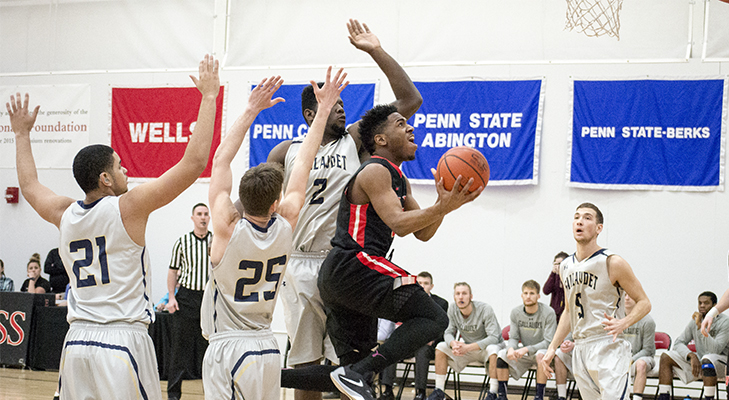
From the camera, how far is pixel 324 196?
4.81 metres

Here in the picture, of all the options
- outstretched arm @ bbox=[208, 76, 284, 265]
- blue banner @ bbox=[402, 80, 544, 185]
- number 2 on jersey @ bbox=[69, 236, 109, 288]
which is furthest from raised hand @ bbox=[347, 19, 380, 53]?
blue banner @ bbox=[402, 80, 544, 185]

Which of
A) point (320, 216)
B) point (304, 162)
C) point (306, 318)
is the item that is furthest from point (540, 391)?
point (304, 162)

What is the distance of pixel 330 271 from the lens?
4223 millimetres

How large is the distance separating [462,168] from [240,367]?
167 cm

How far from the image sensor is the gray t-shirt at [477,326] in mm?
9359

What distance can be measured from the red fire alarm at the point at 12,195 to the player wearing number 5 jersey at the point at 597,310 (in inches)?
432

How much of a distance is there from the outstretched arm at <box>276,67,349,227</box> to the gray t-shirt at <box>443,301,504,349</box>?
6.01m

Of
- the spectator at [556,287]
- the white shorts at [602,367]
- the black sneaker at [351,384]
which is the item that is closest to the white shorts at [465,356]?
the spectator at [556,287]

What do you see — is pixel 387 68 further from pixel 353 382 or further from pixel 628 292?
pixel 628 292

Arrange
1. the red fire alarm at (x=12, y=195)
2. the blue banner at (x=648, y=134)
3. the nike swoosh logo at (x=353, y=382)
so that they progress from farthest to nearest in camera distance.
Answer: the red fire alarm at (x=12, y=195)
the blue banner at (x=648, y=134)
the nike swoosh logo at (x=353, y=382)

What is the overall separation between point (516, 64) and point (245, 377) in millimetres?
8604

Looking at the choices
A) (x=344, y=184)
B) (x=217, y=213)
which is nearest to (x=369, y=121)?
(x=344, y=184)

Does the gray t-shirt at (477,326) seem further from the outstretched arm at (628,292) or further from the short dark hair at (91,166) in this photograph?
the short dark hair at (91,166)

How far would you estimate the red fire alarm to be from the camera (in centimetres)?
1331
